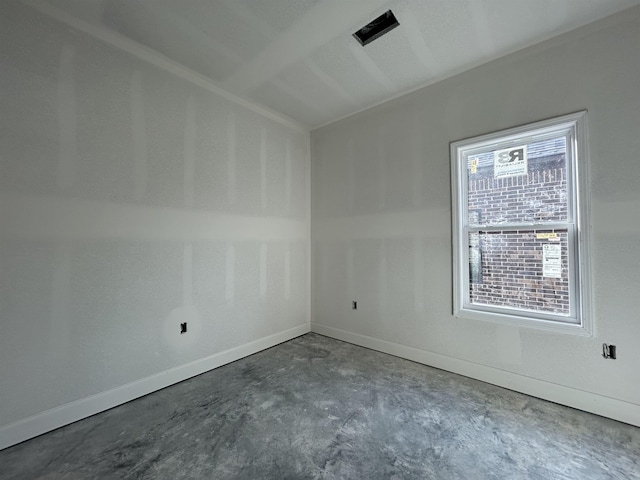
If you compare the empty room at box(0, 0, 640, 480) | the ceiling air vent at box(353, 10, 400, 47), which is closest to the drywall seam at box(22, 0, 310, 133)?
the empty room at box(0, 0, 640, 480)

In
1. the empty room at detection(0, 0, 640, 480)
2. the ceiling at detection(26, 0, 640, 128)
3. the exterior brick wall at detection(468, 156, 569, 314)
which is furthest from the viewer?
the exterior brick wall at detection(468, 156, 569, 314)

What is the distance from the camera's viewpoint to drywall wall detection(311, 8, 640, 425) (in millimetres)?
1949

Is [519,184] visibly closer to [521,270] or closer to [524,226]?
[524,226]

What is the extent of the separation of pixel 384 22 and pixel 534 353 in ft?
9.80

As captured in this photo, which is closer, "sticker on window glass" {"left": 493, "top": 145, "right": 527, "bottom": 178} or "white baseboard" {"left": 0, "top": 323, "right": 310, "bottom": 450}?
"white baseboard" {"left": 0, "top": 323, "right": 310, "bottom": 450}

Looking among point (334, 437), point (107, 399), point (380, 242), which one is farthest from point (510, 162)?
point (107, 399)

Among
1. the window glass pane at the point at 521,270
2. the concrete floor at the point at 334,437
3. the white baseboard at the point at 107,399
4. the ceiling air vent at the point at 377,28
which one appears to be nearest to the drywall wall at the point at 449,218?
the window glass pane at the point at 521,270

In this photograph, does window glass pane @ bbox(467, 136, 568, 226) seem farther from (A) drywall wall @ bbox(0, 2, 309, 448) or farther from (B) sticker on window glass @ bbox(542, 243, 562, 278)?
(A) drywall wall @ bbox(0, 2, 309, 448)

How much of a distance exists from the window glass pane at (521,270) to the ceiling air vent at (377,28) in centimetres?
199

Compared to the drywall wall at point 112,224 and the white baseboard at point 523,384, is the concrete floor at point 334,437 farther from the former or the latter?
the drywall wall at point 112,224

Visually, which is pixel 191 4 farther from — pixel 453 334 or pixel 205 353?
pixel 453 334

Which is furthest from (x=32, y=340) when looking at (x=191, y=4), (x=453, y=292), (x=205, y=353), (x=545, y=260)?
(x=545, y=260)

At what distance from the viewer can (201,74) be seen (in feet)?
8.78

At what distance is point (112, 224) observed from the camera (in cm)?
216
